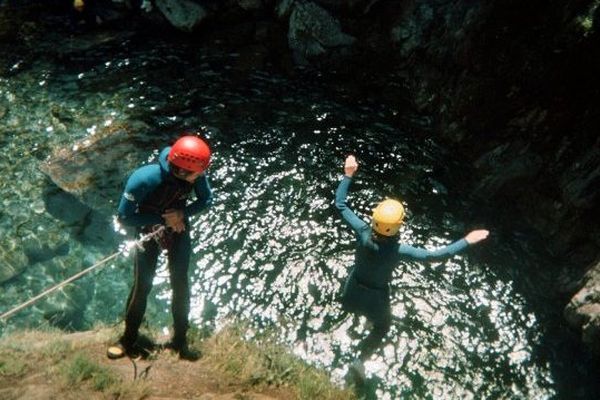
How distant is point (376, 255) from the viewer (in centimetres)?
771

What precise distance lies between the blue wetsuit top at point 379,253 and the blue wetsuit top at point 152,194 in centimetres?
267

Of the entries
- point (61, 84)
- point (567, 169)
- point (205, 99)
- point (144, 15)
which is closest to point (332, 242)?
point (567, 169)

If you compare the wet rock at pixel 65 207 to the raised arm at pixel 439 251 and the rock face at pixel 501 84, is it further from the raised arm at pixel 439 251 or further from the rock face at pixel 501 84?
the raised arm at pixel 439 251

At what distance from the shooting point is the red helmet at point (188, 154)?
20.1 ft

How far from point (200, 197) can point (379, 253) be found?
3.01m

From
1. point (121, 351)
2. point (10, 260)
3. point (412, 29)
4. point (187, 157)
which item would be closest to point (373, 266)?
point (187, 157)

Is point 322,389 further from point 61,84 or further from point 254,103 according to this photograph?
point 61,84

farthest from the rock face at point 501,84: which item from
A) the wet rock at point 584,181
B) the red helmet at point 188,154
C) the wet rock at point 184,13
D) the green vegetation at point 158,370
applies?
the red helmet at point 188,154

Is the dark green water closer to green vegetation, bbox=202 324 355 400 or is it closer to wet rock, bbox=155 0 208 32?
green vegetation, bbox=202 324 355 400

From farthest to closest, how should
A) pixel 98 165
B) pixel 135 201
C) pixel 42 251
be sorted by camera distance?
pixel 98 165 → pixel 42 251 → pixel 135 201

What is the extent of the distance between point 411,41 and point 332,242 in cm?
893

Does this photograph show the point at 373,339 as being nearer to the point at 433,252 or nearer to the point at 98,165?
the point at 433,252

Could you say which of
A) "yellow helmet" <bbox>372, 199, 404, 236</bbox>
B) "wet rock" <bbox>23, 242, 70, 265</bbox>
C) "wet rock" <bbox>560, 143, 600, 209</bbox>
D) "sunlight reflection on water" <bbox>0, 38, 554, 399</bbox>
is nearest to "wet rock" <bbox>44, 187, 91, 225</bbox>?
"sunlight reflection on water" <bbox>0, 38, 554, 399</bbox>

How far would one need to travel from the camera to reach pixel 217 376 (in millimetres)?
7801
